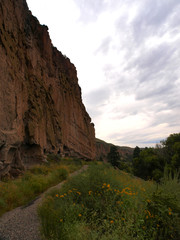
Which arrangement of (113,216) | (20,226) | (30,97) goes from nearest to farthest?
(113,216) < (20,226) < (30,97)

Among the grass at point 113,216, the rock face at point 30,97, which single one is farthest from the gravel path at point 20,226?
the rock face at point 30,97

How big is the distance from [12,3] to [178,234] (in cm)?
1620

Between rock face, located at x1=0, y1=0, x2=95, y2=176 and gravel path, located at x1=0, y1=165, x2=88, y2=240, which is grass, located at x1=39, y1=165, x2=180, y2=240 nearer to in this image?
gravel path, located at x1=0, y1=165, x2=88, y2=240

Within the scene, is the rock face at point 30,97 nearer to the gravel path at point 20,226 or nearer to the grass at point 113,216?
the gravel path at point 20,226

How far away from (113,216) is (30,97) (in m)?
11.9

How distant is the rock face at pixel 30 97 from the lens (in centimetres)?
847

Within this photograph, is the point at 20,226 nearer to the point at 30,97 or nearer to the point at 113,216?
the point at 113,216

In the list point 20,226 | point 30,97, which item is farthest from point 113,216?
point 30,97

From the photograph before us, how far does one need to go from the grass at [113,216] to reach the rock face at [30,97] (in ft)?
19.1

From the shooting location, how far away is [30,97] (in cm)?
1238

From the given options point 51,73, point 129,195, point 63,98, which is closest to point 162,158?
point 63,98

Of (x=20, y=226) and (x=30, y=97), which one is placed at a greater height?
(x=30, y=97)

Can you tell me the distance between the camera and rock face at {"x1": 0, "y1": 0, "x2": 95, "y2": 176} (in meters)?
8.47

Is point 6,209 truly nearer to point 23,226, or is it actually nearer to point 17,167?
point 23,226
